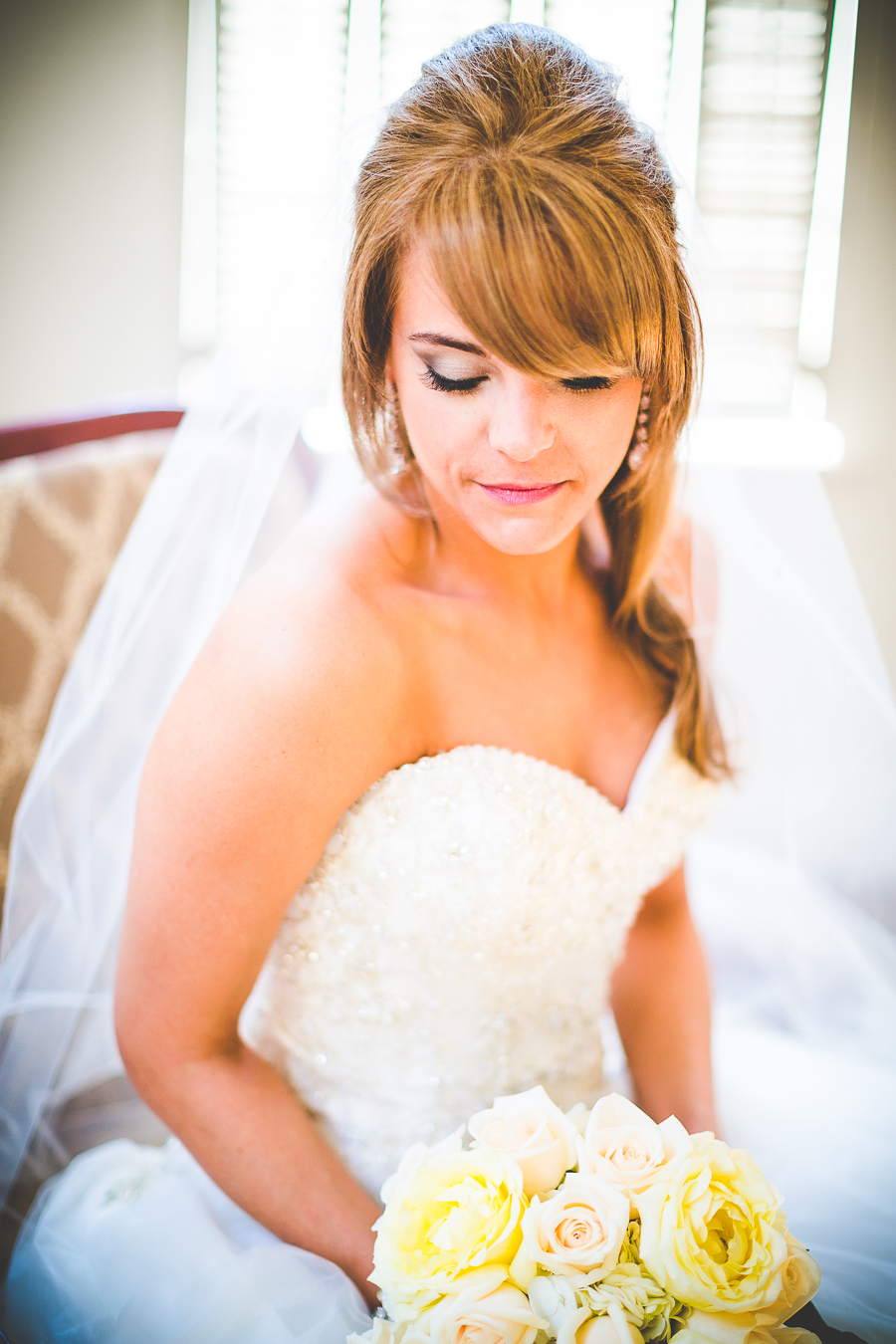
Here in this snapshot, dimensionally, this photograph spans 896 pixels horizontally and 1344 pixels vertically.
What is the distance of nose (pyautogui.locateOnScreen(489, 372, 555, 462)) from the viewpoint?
2.38 ft

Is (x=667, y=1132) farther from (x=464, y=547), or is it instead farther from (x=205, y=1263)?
(x=464, y=547)

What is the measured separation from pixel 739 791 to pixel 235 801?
750mm

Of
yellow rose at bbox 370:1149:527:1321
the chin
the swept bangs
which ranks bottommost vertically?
yellow rose at bbox 370:1149:527:1321

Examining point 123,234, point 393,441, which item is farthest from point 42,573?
point 123,234

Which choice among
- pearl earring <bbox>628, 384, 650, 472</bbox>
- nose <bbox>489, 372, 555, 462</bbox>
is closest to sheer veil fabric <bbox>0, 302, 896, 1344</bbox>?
pearl earring <bbox>628, 384, 650, 472</bbox>

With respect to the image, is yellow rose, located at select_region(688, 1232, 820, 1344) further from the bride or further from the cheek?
the cheek

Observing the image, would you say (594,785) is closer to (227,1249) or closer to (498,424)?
(498,424)

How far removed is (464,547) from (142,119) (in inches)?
80.8

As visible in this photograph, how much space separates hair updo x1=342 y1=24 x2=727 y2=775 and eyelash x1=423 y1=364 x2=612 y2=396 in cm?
3

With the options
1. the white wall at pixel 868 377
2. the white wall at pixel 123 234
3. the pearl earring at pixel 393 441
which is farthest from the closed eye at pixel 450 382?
the white wall at pixel 868 377

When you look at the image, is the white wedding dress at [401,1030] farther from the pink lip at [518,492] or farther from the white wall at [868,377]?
the white wall at [868,377]

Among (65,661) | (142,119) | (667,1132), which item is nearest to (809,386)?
(142,119)

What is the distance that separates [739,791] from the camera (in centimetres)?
119

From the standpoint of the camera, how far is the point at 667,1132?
1.89ft
